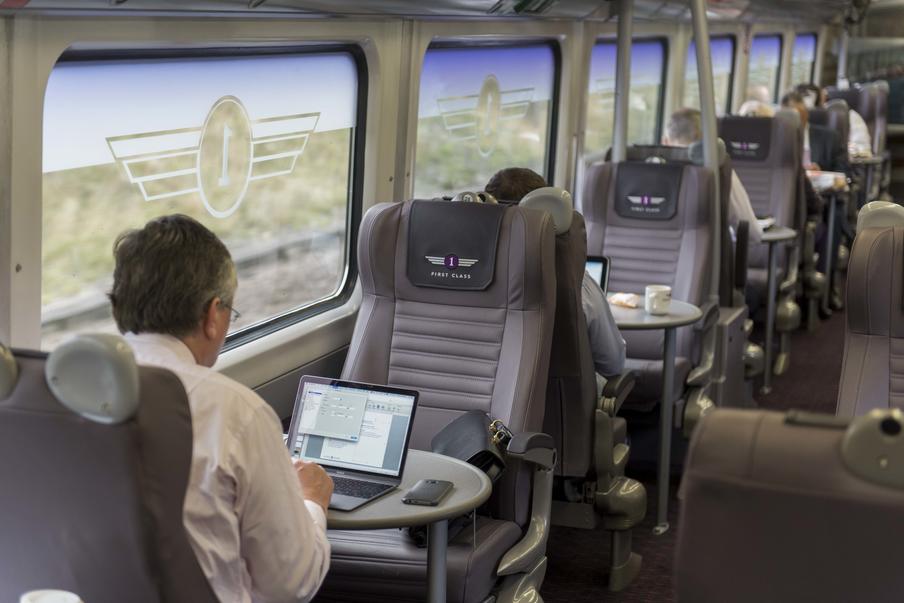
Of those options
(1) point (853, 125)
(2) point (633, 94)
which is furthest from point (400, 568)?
(1) point (853, 125)

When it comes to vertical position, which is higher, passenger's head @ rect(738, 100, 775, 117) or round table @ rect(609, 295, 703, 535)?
passenger's head @ rect(738, 100, 775, 117)

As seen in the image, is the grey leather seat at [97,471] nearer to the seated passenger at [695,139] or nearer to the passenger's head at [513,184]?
the passenger's head at [513,184]

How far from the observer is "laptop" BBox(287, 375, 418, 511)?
2699 millimetres

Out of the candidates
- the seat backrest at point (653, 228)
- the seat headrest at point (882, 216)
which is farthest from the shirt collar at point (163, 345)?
the seat backrest at point (653, 228)

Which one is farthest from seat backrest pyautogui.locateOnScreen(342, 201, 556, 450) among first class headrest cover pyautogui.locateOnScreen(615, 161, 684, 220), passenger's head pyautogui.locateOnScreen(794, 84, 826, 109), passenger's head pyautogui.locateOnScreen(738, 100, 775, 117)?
passenger's head pyautogui.locateOnScreen(794, 84, 826, 109)

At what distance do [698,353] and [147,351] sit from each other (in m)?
3.42

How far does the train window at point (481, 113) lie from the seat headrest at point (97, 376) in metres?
3.19

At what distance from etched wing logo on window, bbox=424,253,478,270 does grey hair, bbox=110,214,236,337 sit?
1.41 metres

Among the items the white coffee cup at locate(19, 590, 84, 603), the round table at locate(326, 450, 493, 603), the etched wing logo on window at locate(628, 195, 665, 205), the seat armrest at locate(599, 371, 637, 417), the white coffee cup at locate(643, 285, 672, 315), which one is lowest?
the seat armrest at locate(599, 371, 637, 417)

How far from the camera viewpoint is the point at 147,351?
2049 mm

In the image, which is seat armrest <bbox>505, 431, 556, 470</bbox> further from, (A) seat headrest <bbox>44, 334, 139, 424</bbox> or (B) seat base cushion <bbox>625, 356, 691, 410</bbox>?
(B) seat base cushion <bbox>625, 356, 691, 410</bbox>

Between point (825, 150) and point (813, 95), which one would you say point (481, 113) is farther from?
point (813, 95)

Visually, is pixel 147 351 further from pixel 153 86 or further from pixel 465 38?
pixel 465 38

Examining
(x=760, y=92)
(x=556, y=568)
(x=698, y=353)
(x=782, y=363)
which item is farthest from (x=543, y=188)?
(x=760, y=92)
